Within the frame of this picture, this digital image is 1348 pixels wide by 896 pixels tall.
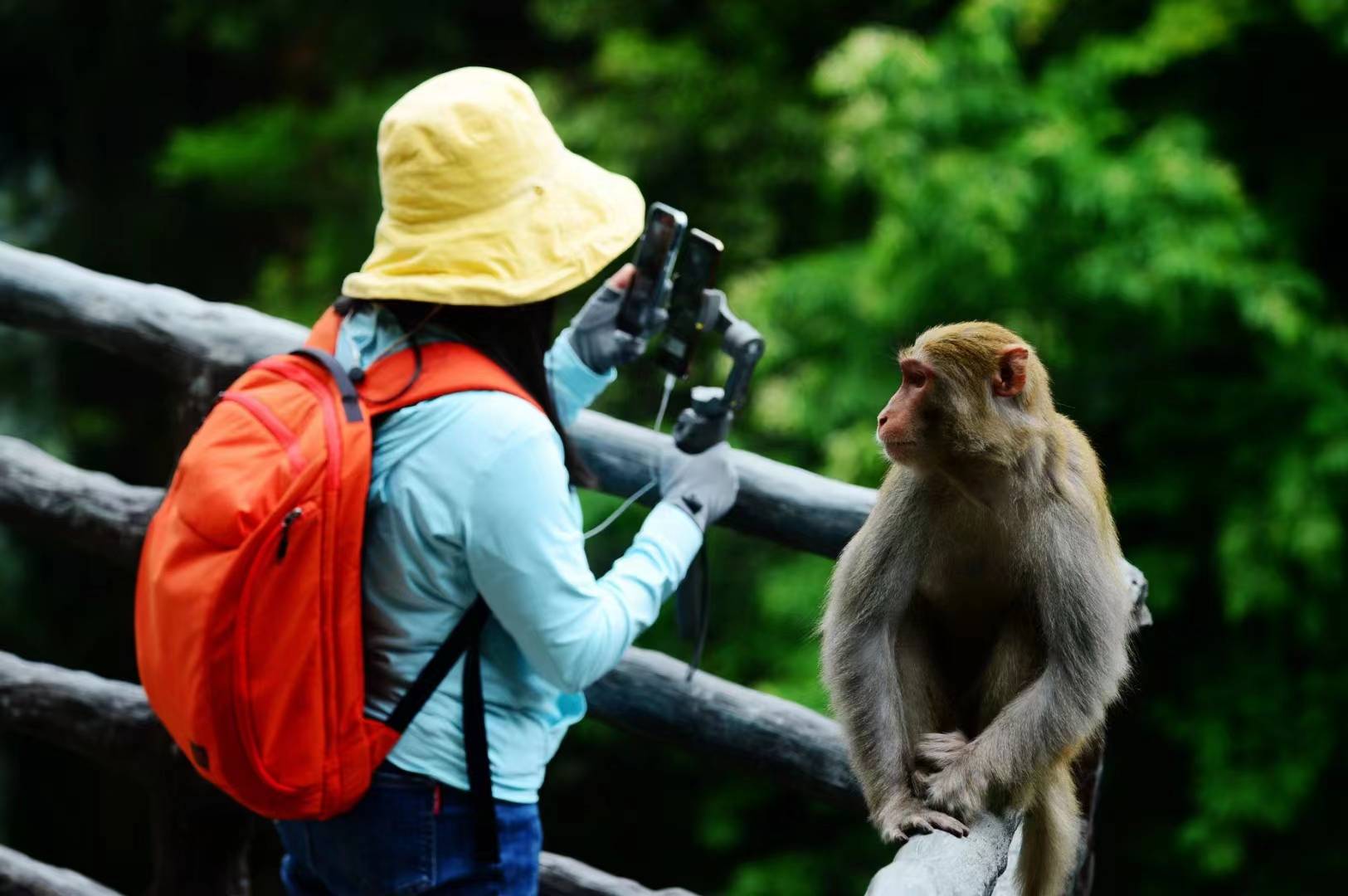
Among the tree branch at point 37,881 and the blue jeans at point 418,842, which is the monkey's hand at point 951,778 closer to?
the blue jeans at point 418,842

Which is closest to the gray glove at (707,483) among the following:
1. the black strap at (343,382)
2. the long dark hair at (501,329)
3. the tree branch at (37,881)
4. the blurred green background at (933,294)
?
the long dark hair at (501,329)

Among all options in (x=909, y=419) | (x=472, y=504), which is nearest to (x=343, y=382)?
(x=472, y=504)

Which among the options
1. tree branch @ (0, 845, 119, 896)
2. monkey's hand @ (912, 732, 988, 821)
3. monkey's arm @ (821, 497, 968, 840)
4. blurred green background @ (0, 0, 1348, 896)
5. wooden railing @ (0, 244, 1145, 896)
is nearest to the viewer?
monkey's hand @ (912, 732, 988, 821)

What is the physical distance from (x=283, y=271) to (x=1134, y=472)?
4242 mm

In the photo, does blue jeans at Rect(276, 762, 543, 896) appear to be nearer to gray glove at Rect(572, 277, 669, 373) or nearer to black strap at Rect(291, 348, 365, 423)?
black strap at Rect(291, 348, 365, 423)

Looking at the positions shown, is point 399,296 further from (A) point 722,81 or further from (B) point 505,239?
(A) point 722,81

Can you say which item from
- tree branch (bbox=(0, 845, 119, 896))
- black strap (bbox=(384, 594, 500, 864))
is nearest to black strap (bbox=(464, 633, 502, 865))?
black strap (bbox=(384, 594, 500, 864))

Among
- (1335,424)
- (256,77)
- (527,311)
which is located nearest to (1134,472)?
(1335,424)

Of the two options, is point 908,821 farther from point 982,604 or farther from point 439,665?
point 439,665

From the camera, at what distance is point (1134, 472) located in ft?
19.6

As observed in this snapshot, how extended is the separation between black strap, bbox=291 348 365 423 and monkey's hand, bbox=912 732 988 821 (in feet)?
2.52

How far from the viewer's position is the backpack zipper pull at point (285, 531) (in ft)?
4.91

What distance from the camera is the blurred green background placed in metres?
5.18

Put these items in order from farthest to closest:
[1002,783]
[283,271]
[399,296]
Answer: [283,271] < [1002,783] < [399,296]
